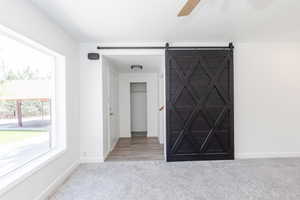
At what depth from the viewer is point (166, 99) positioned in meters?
3.34

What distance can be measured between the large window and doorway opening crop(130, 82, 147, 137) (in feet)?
11.9

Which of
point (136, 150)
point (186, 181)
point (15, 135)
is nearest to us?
point (15, 135)

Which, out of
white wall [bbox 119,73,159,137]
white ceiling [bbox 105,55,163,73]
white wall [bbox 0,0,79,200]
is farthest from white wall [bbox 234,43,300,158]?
white wall [bbox 0,0,79,200]

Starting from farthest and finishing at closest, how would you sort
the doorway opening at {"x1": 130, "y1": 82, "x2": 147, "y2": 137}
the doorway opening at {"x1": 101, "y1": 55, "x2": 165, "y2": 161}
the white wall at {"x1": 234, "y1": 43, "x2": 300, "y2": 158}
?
the doorway opening at {"x1": 130, "y1": 82, "x2": 147, "y2": 137} < the doorway opening at {"x1": 101, "y1": 55, "x2": 165, "y2": 161} < the white wall at {"x1": 234, "y1": 43, "x2": 300, "y2": 158}

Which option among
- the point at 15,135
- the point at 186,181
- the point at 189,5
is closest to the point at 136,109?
the point at 186,181

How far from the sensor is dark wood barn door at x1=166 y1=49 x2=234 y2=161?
3.34m

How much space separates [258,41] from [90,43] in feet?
11.2

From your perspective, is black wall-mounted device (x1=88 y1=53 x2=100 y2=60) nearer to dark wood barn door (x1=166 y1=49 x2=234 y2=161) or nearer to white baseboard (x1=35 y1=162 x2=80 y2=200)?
dark wood barn door (x1=166 y1=49 x2=234 y2=161)

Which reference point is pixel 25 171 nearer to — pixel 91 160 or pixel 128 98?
pixel 91 160

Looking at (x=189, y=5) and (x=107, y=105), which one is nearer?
(x=189, y=5)

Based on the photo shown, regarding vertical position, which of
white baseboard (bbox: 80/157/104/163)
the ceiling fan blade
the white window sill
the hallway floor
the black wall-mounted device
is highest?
the ceiling fan blade

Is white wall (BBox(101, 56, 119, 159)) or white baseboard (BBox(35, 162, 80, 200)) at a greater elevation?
white wall (BBox(101, 56, 119, 159))

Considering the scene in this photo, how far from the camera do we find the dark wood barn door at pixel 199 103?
3338mm

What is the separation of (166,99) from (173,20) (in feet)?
4.80
